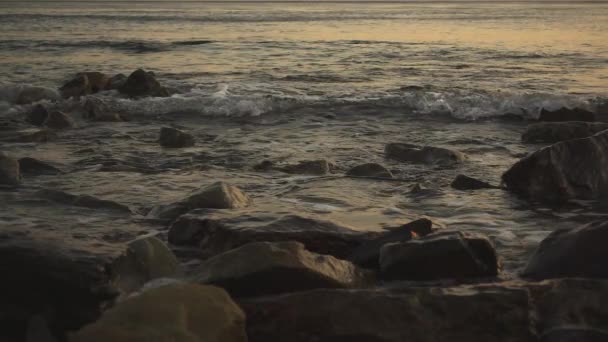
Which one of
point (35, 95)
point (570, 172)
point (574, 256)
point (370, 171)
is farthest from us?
point (35, 95)

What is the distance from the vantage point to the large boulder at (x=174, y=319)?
267cm

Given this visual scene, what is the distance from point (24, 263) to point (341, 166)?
4.40 meters

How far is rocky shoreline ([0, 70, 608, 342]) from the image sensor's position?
293 cm

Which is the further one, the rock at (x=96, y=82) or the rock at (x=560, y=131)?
the rock at (x=96, y=82)

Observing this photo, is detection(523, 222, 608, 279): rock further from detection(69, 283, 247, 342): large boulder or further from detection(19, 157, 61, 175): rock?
detection(19, 157, 61, 175): rock

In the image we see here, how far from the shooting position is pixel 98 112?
35.4 ft

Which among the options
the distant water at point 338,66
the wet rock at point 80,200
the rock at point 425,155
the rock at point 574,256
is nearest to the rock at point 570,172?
the rock at point 425,155

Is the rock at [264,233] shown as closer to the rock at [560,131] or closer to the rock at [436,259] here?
the rock at [436,259]

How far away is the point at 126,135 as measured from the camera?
920 cm

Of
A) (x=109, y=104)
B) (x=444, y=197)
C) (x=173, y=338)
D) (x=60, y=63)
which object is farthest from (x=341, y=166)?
(x=60, y=63)

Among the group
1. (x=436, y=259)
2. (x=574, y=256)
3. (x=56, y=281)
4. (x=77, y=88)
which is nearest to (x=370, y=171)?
(x=436, y=259)

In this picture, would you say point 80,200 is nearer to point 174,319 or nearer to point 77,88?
point 174,319

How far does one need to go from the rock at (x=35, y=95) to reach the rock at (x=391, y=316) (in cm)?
1048

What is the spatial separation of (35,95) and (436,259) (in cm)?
1059
